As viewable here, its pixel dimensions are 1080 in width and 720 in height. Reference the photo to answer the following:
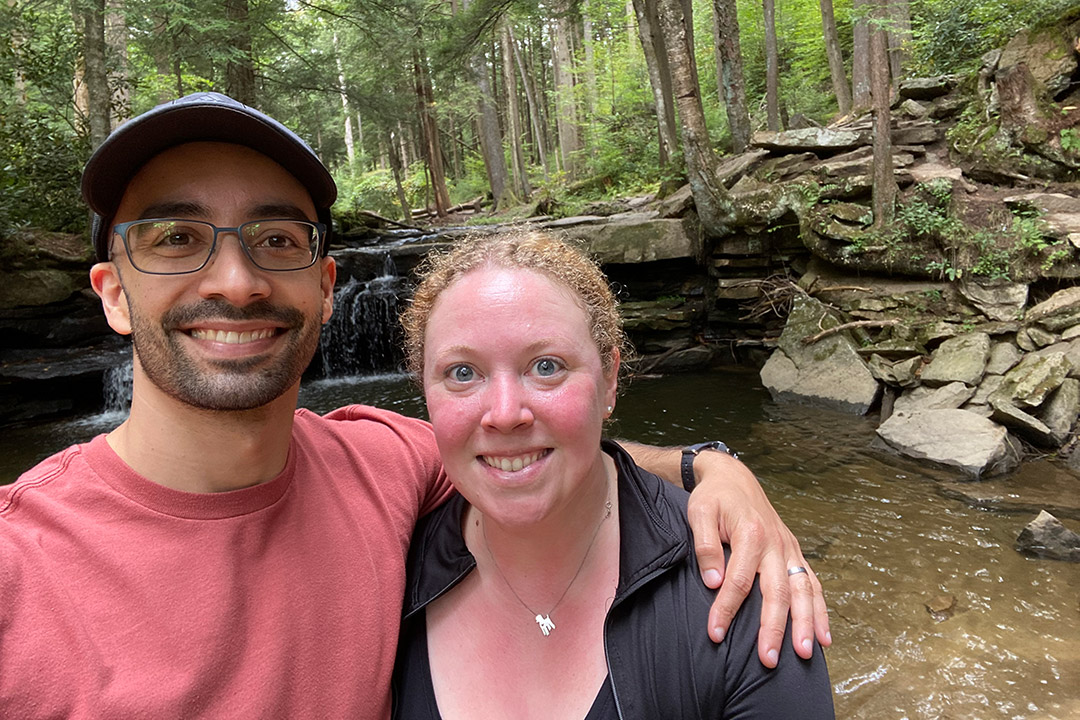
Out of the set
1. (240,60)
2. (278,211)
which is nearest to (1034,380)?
(278,211)

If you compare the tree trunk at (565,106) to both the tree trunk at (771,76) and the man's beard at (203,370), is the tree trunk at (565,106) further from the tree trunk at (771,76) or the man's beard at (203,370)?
the man's beard at (203,370)

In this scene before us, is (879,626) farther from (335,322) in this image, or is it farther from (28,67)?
(28,67)

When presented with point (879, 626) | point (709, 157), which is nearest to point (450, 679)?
point (879, 626)

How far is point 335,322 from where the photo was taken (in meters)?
11.5

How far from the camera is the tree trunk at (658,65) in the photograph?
13344mm

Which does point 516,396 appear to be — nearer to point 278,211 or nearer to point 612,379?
point 612,379

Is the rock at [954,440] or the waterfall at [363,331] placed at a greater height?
the waterfall at [363,331]

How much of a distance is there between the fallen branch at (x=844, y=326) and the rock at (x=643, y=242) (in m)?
2.86

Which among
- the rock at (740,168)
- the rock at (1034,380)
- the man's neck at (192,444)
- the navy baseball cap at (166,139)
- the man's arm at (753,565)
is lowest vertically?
the rock at (1034,380)

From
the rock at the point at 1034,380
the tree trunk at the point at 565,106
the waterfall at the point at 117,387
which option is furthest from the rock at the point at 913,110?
the tree trunk at the point at 565,106

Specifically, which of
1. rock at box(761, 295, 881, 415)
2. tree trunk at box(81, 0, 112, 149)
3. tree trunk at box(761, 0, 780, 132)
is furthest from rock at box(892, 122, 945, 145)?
tree trunk at box(81, 0, 112, 149)

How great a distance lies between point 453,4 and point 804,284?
49.6 ft

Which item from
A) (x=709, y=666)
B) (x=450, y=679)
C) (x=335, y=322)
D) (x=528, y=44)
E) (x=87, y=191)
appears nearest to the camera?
(x=709, y=666)

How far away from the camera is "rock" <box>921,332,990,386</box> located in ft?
23.5
